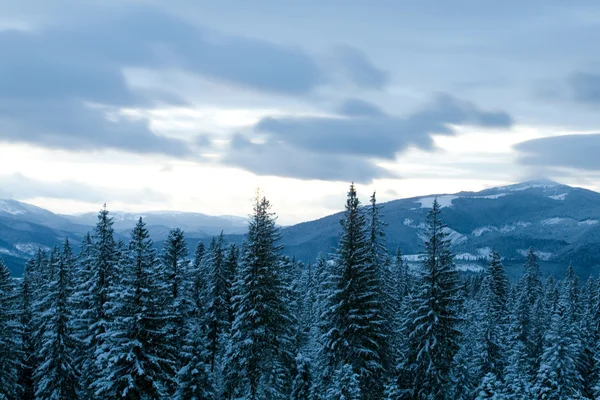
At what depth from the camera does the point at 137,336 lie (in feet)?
105

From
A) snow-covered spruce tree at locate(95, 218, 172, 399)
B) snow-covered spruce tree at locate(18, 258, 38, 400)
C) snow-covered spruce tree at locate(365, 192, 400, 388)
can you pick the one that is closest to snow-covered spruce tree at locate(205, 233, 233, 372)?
snow-covered spruce tree at locate(365, 192, 400, 388)

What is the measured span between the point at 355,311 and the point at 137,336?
47.5 feet

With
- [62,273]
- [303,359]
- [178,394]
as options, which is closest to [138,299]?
[178,394]

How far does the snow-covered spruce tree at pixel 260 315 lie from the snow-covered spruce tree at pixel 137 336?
687 centimetres

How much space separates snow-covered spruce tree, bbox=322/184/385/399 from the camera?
119ft

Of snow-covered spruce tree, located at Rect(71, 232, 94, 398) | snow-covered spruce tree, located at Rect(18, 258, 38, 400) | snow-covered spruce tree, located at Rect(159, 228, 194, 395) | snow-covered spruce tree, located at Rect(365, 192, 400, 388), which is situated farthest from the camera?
snow-covered spruce tree, located at Rect(18, 258, 38, 400)

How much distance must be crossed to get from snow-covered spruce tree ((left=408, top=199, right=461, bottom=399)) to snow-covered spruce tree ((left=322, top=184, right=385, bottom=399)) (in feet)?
8.97

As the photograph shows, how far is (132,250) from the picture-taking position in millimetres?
34219

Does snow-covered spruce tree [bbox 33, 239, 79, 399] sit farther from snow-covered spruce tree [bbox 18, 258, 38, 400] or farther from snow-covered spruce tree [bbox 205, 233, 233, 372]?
snow-covered spruce tree [bbox 18, 258, 38, 400]

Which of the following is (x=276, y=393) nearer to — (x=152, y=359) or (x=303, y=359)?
(x=303, y=359)

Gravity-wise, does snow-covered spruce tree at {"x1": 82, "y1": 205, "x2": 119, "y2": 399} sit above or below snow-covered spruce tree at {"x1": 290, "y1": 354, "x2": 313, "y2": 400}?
above

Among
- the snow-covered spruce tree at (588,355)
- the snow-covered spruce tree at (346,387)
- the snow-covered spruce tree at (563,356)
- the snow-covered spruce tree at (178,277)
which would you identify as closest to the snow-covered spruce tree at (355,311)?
the snow-covered spruce tree at (346,387)

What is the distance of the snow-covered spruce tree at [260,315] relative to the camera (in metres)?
37.9

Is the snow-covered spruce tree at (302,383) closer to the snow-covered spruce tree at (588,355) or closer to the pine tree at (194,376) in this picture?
the pine tree at (194,376)
